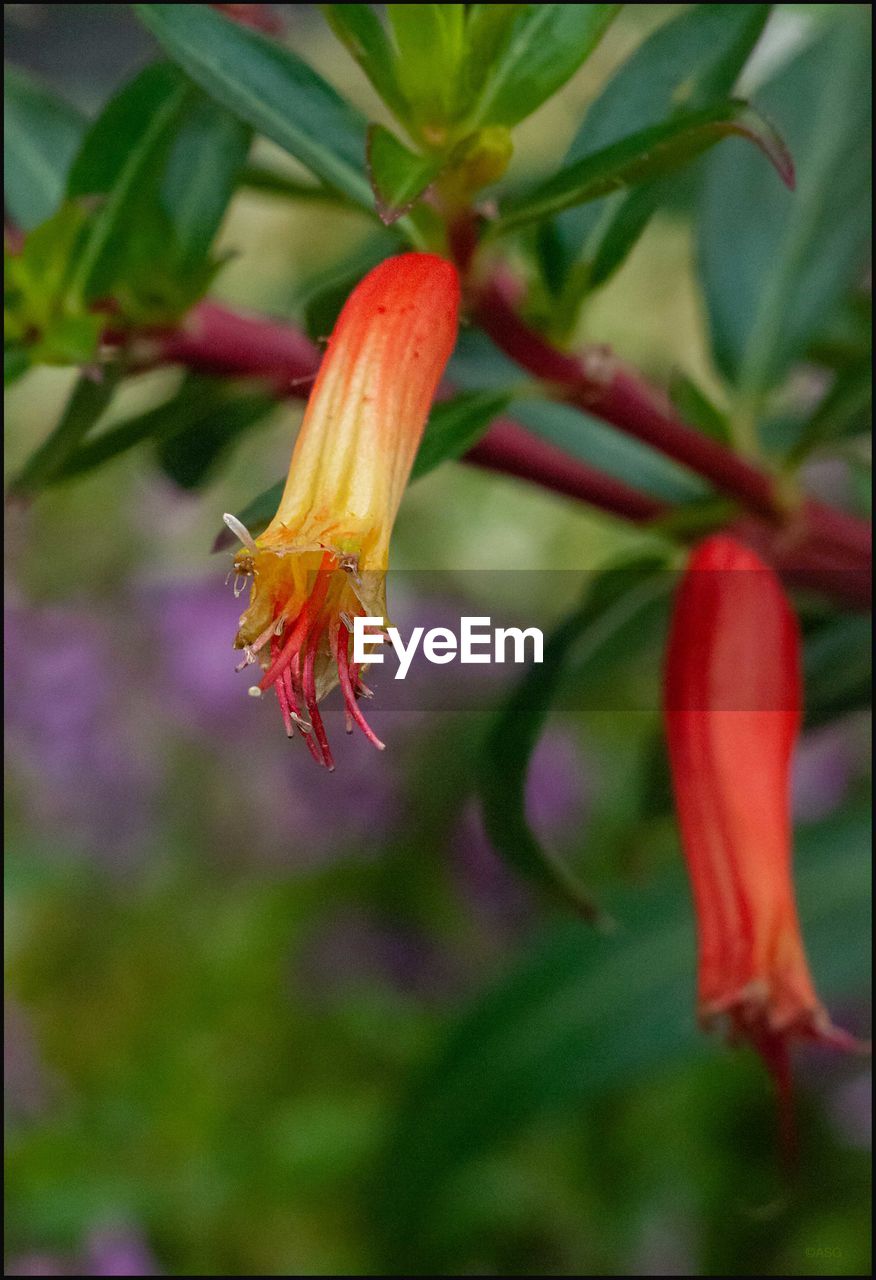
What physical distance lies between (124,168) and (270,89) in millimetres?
74

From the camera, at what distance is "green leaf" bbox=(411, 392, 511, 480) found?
0.40m

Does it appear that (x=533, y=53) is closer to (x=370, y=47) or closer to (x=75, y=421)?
(x=370, y=47)

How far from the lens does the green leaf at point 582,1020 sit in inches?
29.2

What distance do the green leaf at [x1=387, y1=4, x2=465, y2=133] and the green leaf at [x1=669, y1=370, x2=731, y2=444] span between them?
0.61 feet

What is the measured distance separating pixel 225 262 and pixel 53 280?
6cm

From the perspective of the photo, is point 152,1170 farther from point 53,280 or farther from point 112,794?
point 53,280

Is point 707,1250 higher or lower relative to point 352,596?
lower

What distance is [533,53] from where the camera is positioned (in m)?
0.39

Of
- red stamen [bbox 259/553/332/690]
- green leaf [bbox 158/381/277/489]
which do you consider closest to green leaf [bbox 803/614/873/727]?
green leaf [bbox 158/381/277/489]

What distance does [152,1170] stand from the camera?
1013 millimetres

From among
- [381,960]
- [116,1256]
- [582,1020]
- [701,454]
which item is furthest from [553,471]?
[381,960]

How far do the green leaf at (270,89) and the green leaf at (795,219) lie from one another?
283 millimetres

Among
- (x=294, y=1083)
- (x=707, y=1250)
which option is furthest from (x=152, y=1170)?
(x=707, y=1250)

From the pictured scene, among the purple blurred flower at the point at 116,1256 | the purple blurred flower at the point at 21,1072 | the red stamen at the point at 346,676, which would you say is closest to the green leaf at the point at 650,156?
the red stamen at the point at 346,676
